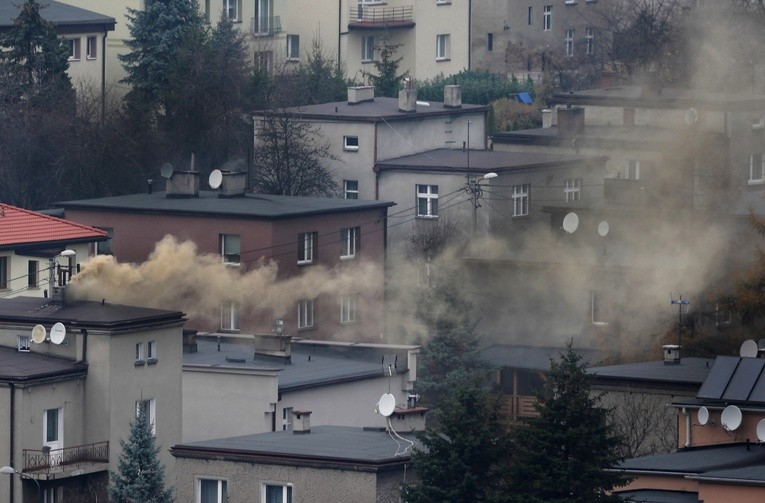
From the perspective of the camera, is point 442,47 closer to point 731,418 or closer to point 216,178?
point 216,178

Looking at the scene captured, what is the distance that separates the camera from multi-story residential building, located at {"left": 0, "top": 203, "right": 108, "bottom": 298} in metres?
63.8

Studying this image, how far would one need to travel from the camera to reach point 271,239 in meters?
67.1

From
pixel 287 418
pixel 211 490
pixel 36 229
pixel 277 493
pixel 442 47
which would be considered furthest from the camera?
pixel 442 47

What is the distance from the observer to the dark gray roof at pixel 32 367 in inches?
1924

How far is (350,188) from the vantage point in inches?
3039

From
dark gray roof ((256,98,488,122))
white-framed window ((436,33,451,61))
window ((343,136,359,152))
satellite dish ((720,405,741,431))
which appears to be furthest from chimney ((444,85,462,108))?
satellite dish ((720,405,741,431))

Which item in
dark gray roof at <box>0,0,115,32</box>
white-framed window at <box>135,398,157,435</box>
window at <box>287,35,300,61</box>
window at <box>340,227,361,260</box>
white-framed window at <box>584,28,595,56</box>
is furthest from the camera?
white-framed window at <box>584,28,595,56</box>

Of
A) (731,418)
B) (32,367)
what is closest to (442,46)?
(32,367)

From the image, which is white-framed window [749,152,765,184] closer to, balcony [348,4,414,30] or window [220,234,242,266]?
window [220,234,242,266]

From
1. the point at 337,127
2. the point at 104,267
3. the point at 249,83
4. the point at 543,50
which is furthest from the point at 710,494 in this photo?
the point at 543,50

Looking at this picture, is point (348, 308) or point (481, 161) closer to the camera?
point (348, 308)

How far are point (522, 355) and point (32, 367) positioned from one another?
20.5 m

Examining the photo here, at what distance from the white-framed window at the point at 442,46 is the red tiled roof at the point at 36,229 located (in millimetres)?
35611

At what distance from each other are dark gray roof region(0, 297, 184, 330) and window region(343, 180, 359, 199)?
79.6 feet
